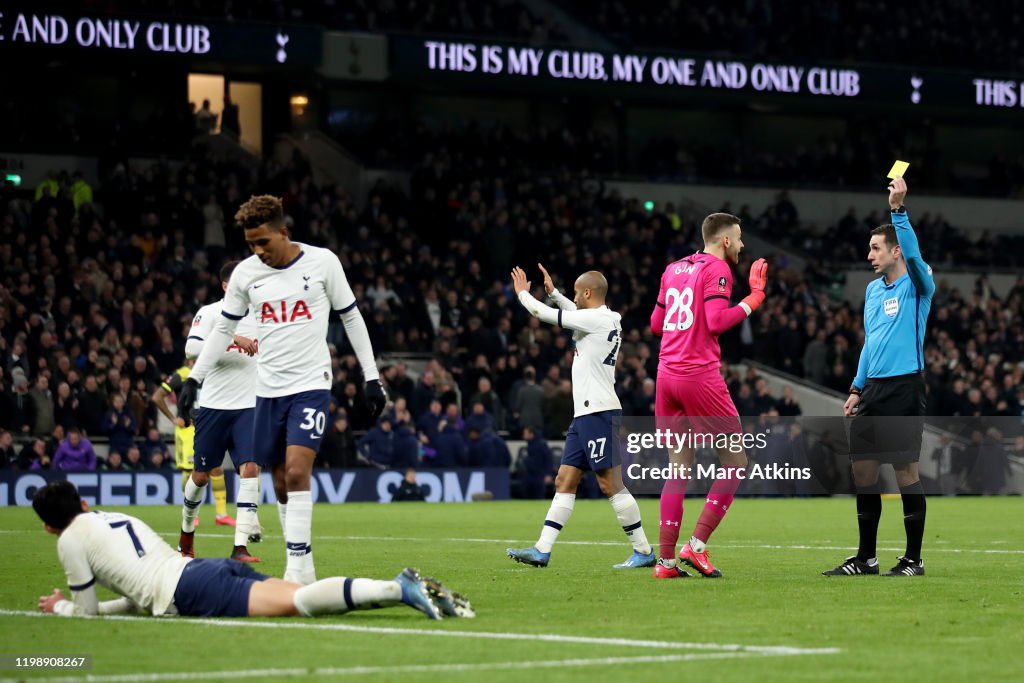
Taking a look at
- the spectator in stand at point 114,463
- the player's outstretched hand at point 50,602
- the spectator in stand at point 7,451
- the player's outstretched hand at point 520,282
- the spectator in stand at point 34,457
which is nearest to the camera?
the player's outstretched hand at point 50,602

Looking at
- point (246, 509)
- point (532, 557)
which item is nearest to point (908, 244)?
point (532, 557)

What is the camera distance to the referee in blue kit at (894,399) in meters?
12.5

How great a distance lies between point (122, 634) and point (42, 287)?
21.8 metres

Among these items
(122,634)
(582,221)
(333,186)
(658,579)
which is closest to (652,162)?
(582,221)

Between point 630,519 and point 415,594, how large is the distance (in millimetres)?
4866

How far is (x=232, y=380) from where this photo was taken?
48.4 ft

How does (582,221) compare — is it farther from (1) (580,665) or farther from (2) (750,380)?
(1) (580,665)

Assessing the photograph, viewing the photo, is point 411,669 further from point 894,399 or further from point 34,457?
point 34,457

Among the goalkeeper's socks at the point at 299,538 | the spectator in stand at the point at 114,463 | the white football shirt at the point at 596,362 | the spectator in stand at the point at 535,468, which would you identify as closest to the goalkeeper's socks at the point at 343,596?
the goalkeeper's socks at the point at 299,538

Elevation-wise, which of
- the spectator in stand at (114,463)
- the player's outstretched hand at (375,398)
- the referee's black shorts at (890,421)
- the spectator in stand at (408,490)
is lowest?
the spectator in stand at (408,490)

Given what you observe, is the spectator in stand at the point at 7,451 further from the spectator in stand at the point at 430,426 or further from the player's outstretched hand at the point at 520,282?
the player's outstretched hand at the point at 520,282

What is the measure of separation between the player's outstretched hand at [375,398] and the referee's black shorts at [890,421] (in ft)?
13.1

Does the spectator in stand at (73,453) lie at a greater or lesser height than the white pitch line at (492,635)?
lesser

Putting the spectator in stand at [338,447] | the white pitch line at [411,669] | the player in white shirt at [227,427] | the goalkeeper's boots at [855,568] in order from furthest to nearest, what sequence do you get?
the spectator in stand at [338,447], the player in white shirt at [227,427], the goalkeeper's boots at [855,568], the white pitch line at [411,669]
